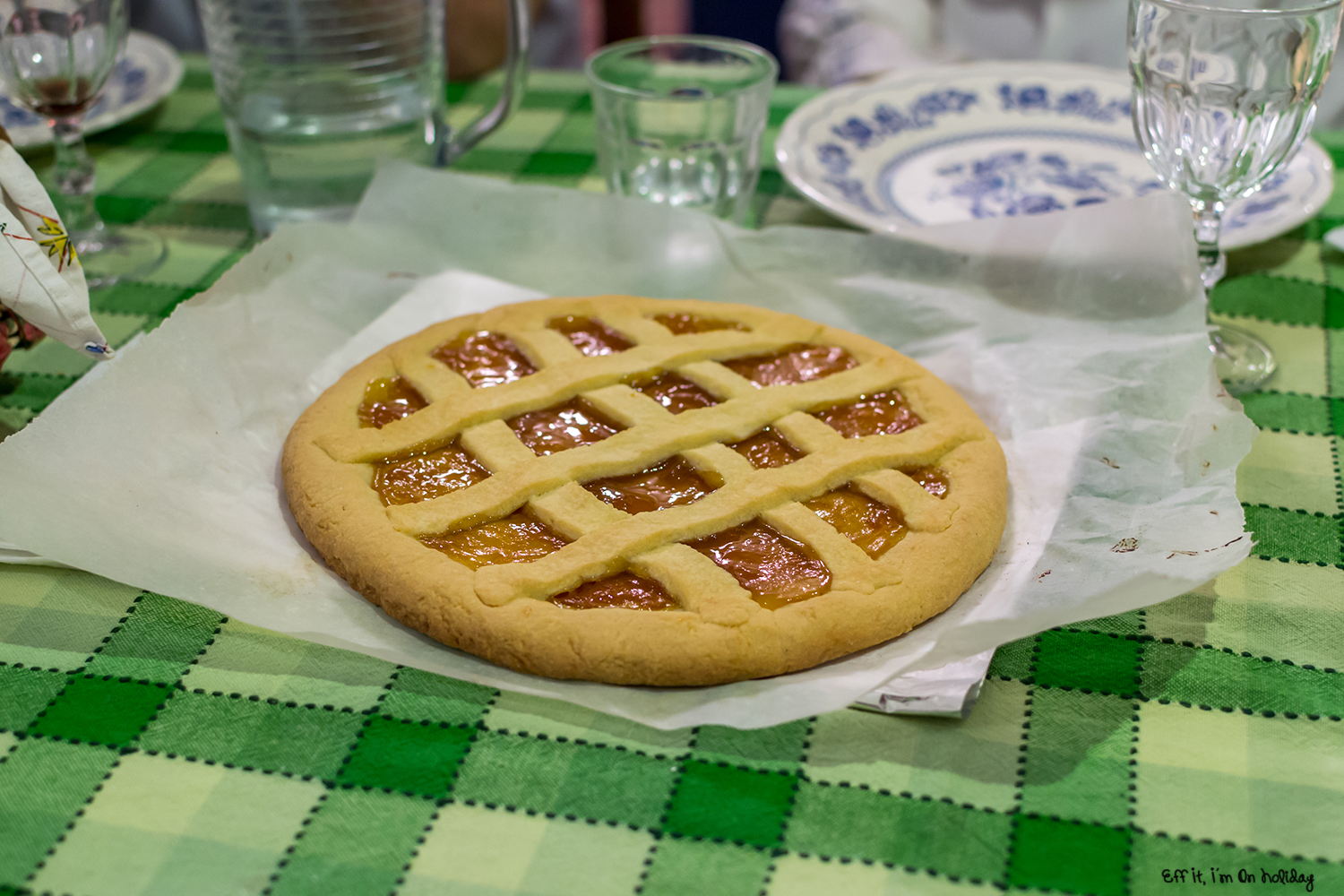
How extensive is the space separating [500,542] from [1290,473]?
2.53ft

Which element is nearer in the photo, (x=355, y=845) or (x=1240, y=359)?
(x=355, y=845)

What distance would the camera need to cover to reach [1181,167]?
46.5 inches

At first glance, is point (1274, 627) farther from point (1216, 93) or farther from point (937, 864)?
point (1216, 93)

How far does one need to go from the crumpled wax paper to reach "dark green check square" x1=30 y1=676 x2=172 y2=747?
0.29 ft

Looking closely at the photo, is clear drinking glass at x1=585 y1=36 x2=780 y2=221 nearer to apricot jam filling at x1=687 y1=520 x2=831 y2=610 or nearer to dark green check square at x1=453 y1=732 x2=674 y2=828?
apricot jam filling at x1=687 y1=520 x2=831 y2=610

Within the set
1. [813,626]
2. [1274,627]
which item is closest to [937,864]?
[813,626]

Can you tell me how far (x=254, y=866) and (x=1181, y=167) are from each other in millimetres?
1094

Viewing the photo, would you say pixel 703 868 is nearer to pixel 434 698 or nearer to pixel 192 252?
pixel 434 698

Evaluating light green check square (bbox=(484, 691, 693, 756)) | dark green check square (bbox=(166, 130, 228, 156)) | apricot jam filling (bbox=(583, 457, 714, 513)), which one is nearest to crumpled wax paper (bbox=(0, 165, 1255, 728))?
light green check square (bbox=(484, 691, 693, 756))

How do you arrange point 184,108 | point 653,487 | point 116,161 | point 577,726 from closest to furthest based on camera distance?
point 577,726, point 653,487, point 116,161, point 184,108

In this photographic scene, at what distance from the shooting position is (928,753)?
0.76m

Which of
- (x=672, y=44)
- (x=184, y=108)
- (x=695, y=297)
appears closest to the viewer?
(x=695, y=297)

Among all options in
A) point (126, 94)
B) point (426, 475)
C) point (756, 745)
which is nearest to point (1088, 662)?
point (756, 745)

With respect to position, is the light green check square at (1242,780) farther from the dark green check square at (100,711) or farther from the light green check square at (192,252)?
the light green check square at (192,252)
